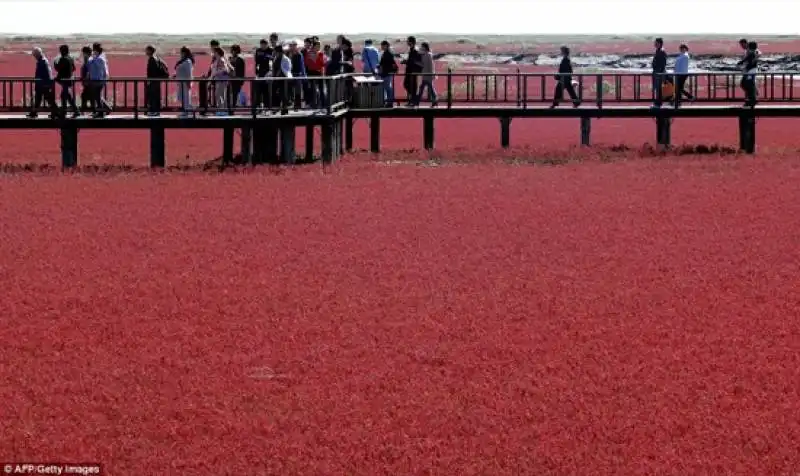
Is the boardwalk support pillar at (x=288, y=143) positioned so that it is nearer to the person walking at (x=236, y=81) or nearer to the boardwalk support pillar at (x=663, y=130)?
the person walking at (x=236, y=81)

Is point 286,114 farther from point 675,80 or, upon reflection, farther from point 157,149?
point 675,80

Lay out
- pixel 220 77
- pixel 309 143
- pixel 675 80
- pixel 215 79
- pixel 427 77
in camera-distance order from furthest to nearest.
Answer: pixel 427 77
pixel 675 80
pixel 309 143
pixel 220 77
pixel 215 79

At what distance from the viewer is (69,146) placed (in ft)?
102

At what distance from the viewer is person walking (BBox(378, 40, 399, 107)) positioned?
1379 inches

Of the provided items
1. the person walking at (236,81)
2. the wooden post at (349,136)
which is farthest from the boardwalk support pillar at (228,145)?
the wooden post at (349,136)

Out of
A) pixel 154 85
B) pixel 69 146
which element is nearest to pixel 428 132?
pixel 154 85

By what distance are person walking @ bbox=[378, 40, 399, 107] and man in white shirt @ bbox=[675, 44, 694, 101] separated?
5734 millimetres

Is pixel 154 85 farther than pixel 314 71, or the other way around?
pixel 314 71

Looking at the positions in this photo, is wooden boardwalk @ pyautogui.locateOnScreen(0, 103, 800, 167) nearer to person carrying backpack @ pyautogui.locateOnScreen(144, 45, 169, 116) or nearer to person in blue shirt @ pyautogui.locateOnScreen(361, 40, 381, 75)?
person carrying backpack @ pyautogui.locateOnScreen(144, 45, 169, 116)

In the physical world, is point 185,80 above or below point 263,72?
below

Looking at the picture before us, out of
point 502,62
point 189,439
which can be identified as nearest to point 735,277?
point 189,439

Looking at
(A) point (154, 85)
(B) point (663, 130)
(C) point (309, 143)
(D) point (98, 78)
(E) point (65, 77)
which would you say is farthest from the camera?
(B) point (663, 130)

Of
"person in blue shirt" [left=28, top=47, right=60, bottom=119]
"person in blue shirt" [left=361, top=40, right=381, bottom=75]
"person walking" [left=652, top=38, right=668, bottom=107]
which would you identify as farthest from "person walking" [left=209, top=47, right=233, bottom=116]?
A: "person walking" [left=652, top=38, right=668, bottom=107]

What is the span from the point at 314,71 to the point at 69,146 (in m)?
4.79
